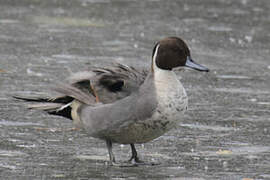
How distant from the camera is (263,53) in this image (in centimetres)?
1198

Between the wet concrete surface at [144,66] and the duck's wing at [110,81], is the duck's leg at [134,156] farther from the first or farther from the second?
the duck's wing at [110,81]

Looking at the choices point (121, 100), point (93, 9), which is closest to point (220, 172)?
point (121, 100)

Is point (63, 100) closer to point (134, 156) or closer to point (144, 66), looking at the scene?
point (134, 156)

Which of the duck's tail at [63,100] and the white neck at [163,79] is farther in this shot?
the duck's tail at [63,100]

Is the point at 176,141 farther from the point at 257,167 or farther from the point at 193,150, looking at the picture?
the point at 257,167

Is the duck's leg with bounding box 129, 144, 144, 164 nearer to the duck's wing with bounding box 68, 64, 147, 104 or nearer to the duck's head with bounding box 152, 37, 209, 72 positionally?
the duck's wing with bounding box 68, 64, 147, 104

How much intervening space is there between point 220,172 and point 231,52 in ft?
19.3

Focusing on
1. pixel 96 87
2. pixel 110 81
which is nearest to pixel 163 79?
pixel 110 81

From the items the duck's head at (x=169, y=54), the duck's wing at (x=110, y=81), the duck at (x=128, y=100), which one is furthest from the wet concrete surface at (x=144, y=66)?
the duck's head at (x=169, y=54)

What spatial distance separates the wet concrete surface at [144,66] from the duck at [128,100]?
290 mm

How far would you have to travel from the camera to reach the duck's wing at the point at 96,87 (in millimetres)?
6535

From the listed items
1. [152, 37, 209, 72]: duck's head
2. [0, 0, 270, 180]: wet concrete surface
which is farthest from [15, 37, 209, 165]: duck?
[0, 0, 270, 180]: wet concrete surface

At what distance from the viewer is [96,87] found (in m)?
6.62

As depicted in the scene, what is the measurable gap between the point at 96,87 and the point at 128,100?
337 mm
